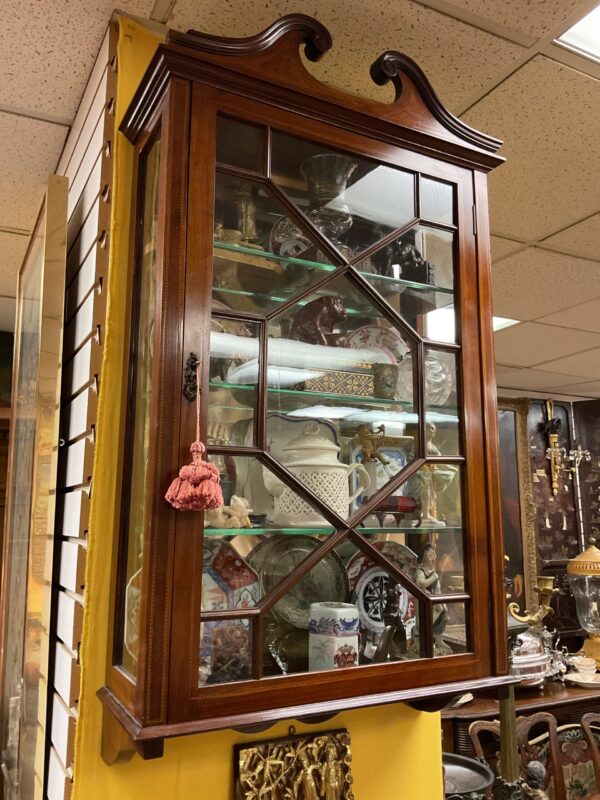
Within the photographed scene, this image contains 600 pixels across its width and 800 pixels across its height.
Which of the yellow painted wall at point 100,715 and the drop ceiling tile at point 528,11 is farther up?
the drop ceiling tile at point 528,11

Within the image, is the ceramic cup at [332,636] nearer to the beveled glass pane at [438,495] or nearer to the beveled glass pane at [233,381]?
the beveled glass pane at [438,495]

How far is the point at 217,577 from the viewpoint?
99 cm

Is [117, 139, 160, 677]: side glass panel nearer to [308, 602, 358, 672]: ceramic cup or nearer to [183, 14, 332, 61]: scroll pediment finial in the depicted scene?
[183, 14, 332, 61]: scroll pediment finial

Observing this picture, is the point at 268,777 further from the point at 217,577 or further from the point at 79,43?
the point at 79,43

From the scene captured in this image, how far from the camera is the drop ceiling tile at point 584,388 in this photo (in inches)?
190

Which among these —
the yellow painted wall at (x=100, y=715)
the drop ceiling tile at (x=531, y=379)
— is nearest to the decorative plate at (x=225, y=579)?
the yellow painted wall at (x=100, y=715)

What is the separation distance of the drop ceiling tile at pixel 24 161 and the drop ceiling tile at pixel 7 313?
35.4 inches

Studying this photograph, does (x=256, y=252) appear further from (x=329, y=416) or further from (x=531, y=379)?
(x=531, y=379)

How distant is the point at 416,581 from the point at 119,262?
0.78m

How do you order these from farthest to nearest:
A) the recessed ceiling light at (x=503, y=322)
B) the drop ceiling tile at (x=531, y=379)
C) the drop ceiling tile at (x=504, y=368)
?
the drop ceiling tile at (x=531, y=379) → the drop ceiling tile at (x=504, y=368) → the recessed ceiling light at (x=503, y=322)

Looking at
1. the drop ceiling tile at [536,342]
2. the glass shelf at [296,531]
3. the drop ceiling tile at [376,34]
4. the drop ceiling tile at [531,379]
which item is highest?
the drop ceiling tile at [376,34]

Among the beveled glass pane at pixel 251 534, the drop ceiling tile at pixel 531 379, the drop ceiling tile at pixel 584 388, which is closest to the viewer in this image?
the beveled glass pane at pixel 251 534

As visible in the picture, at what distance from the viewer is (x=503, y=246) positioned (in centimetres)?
239

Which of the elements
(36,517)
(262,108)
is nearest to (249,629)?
(36,517)
